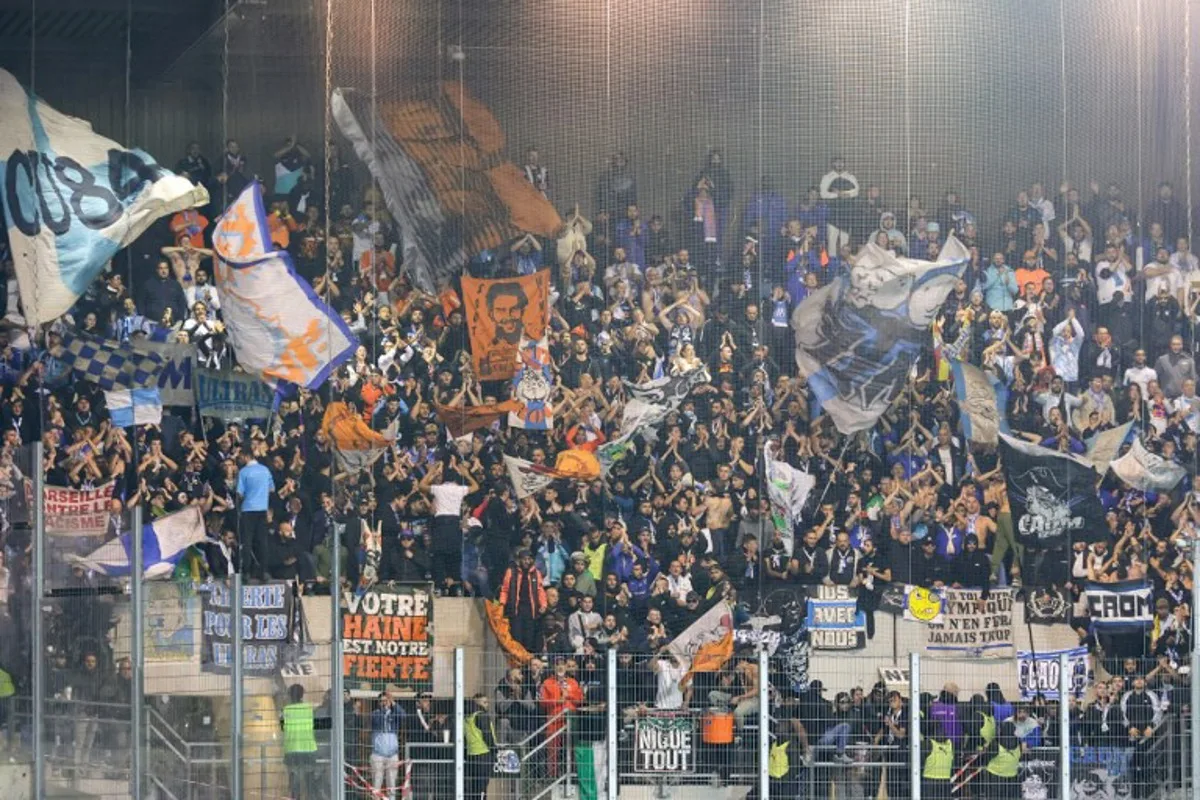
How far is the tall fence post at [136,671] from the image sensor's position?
43.3 ft

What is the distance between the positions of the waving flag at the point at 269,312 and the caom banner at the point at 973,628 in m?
5.74

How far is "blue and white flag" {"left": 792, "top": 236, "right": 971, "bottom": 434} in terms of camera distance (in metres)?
20.2

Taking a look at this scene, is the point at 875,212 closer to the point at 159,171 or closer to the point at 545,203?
the point at 545,203

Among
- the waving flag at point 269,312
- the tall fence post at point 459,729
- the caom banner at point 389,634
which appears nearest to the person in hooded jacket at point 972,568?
the caom banner at point 389,634

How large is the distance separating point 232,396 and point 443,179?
272 cm

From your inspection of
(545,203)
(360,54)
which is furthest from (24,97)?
(545,203)

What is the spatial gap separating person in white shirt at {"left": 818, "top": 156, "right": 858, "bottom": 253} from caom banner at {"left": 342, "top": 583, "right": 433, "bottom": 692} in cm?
478

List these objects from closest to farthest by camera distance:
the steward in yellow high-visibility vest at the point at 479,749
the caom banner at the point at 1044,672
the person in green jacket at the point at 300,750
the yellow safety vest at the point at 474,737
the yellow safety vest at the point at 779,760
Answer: the person in green jacket at the point at 300,750
the yellow safety vest at the point at 779,760
the steward in yellow high-visibility vest at the point at 479,749
the yellow safety vest at the point at 474,737
the caom banner at the point at 1044,672

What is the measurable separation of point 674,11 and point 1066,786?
28.2 feet

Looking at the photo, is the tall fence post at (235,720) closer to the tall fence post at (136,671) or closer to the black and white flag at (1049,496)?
the tall fence post at (136,671)

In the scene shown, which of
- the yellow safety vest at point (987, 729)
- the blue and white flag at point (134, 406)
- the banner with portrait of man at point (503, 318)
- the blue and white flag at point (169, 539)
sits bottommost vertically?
the yellow safety vest at point (987, 729)

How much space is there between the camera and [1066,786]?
1524 centimetres

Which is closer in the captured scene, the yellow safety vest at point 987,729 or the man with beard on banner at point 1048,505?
the yellow safety vest at point 987,729

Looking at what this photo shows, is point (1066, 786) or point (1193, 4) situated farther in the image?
point (1193, 4)
